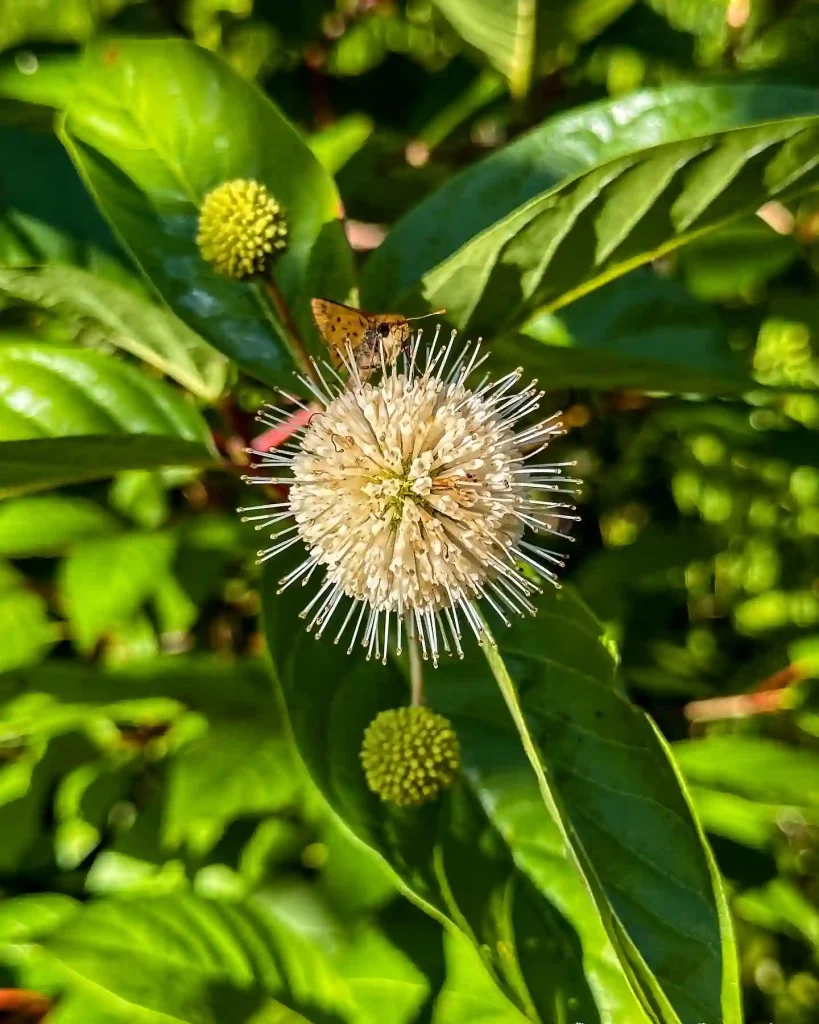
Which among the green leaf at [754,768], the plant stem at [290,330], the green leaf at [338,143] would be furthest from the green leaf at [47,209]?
the green leaf at [754,768]

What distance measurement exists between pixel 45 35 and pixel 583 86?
93cm

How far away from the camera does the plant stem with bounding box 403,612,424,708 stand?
96cm

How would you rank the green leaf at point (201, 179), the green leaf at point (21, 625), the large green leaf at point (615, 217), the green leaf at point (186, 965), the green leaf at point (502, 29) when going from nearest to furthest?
the large green leaf at point (615, 217) → the green leaf at point (201, 179) → the green leaf at point (186, 965) → the green leaf at point (502, 29) → the green leaf at point (21, 625)

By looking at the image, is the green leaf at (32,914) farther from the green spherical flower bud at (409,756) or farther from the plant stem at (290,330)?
the plant stem at (290,330)

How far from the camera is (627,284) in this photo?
1.34 m

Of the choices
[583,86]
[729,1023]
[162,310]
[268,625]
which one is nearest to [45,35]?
[162,310]

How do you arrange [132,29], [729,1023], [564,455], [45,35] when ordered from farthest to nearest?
[564,455] → [132,29] → [45,35] → [729,1023]

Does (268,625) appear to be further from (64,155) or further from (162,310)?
(64,155)

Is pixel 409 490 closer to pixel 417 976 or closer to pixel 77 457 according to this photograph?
pixel 77 457

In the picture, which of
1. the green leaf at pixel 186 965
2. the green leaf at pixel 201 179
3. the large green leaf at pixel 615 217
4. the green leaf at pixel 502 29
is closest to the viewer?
the large green leaf at pixel 615 217

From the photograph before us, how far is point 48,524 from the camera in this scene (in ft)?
4.65

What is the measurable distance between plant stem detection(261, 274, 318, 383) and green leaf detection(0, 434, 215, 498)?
0.15 metres

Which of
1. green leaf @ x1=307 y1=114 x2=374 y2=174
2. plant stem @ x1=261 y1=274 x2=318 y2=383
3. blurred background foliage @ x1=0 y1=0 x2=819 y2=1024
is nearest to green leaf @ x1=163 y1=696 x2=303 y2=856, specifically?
blurred background foliage @ x1=0 y1=0 x2=819 y2=1024

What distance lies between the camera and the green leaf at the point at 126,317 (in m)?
0.99
